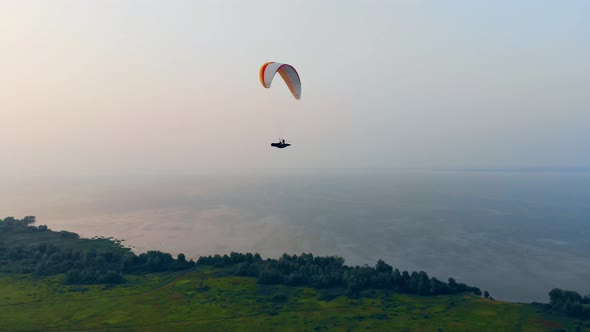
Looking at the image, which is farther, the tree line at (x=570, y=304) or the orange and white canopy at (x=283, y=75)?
the tree line at (x=570, y=304)

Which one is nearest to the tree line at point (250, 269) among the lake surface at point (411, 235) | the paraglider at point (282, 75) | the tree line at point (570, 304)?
the tree line at point (570, 304)

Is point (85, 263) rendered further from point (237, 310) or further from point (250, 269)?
point (237, 310)

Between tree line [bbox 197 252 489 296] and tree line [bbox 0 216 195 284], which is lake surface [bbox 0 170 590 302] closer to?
tree line [bbox 197 252 489 296]

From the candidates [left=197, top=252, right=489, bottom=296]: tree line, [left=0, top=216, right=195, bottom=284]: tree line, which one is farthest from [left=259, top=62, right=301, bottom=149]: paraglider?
[left=0, top=216, right=195, bottom=284]: tree line

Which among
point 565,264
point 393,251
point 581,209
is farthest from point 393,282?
point 581,209

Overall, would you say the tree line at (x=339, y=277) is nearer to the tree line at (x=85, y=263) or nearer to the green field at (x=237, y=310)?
the green field at (x=237, y=310)

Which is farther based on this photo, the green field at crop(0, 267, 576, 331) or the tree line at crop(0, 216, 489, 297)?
the tree line at crop(0, 216, 489, 297)

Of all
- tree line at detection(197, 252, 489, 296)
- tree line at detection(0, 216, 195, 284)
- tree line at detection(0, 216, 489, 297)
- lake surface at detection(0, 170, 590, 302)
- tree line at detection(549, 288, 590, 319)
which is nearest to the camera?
tree line at detection(549, 288, 590, 319)

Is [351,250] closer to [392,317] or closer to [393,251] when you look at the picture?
[393,251]
